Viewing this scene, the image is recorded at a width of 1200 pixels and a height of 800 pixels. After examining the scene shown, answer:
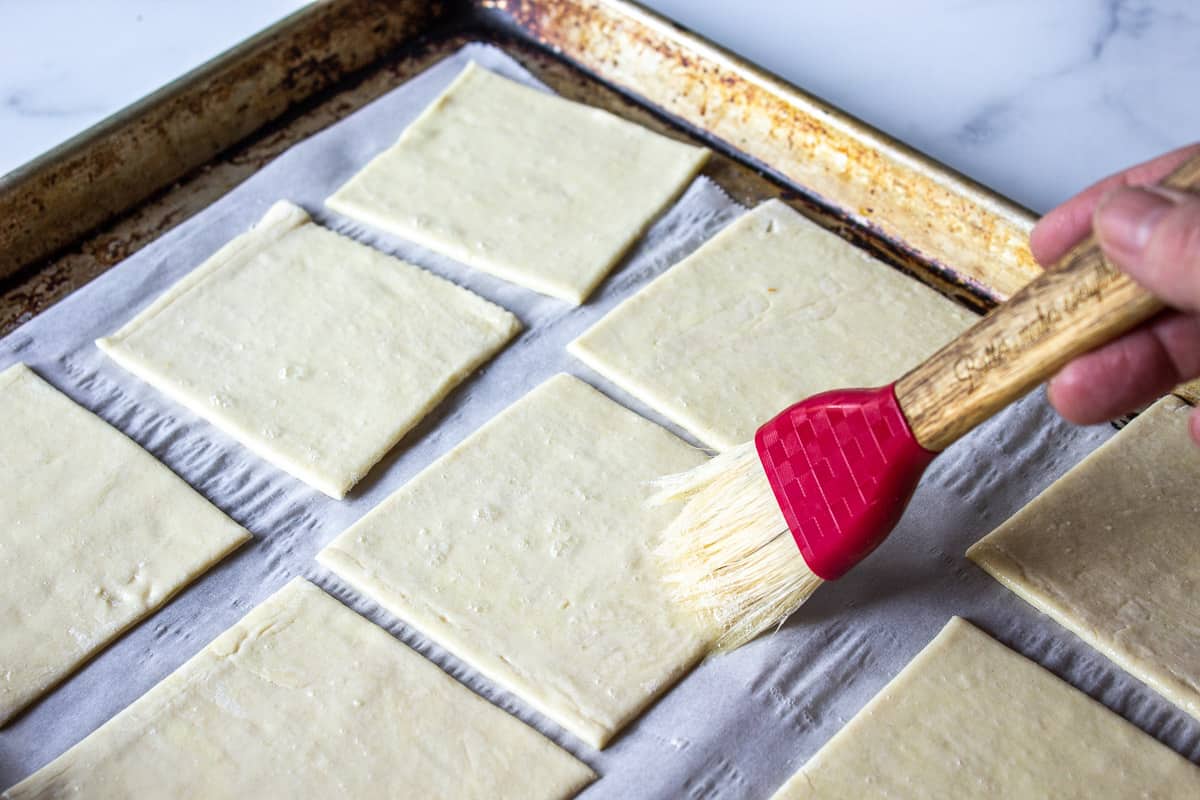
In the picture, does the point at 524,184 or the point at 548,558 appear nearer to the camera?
the point at 548,558

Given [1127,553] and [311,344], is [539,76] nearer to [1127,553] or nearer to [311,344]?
[311,344]

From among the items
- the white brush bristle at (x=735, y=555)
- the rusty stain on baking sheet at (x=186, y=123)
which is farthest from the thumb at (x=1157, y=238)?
the rusty stain on baking sheet at (x=186, y=123)

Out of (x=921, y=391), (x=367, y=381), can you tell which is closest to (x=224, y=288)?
(x=367, y=381)

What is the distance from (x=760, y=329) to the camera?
5.83 feet

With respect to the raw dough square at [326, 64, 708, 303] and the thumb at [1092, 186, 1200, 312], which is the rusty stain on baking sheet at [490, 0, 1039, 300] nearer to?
the raw dough square at [326, 64, 708, 303]

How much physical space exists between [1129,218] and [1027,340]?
0.17 metres

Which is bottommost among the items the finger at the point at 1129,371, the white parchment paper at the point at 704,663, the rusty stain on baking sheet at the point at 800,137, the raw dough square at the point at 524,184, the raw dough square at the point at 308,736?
the raw dough square at the point at 308,736

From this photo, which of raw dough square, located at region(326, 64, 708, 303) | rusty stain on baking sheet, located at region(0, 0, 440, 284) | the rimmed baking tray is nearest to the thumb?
the rimmed baking tray

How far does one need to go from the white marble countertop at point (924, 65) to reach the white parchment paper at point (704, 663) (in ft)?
1.86

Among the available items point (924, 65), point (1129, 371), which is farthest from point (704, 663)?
point (924, 65)

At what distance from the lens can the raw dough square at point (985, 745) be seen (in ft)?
4.36

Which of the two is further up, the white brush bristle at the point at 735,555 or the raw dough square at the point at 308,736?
the white brush bristle at the point at 735,555

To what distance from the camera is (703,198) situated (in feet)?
6.56

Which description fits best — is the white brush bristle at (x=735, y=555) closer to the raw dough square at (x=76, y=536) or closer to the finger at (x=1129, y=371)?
the finger at (x=1129, y=371)
